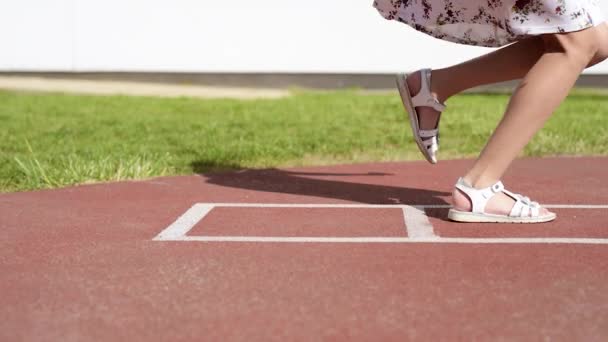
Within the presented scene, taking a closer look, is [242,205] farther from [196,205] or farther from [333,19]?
[333,19]

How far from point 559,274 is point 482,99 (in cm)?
767

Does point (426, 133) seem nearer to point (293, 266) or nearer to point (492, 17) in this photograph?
point (492, 17)

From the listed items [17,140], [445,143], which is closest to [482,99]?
[445,143]

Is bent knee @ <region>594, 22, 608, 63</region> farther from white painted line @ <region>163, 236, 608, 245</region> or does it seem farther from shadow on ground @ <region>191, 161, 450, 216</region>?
shadow on ground @ <region>191, 161, 450, 216</region>

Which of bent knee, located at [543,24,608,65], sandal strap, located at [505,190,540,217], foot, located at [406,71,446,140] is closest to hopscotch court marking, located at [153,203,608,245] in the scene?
sandal strap, located at [505,190,540,217]

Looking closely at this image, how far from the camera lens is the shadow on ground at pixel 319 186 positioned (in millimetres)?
4109

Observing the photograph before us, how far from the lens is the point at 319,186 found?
14.8 ft

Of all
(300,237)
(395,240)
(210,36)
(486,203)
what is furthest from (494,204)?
(210,36)

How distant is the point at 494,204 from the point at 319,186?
121cm

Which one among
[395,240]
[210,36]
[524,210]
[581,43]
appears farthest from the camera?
[210,36]

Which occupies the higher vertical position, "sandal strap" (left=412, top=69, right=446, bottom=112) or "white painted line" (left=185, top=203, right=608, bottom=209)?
"sandal strap" (left=412, top=69, right=446, bottom=112)

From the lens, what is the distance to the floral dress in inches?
127

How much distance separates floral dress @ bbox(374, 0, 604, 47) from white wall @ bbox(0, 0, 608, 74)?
28.3ft

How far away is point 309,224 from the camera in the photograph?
348 cm
